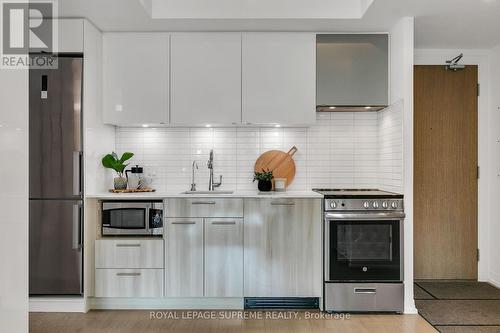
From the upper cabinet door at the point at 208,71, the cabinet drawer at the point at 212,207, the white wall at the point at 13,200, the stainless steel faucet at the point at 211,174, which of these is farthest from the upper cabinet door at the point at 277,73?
the white wall at the point at 13,200

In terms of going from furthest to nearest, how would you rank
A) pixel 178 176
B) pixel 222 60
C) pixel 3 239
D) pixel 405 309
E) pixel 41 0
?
pixel 178 176 → pixel 222 60 → pixel 405 309 → pixel 41 0 → pixel 3 239

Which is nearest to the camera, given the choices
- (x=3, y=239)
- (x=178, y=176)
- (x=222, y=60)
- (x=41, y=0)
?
(x=3, y=239)

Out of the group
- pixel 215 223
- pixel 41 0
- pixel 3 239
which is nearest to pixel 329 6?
pixel 215 223

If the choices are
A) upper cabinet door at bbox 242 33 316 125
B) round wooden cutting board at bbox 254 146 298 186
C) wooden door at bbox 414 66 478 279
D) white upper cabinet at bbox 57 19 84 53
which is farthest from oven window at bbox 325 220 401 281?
white upper cabinet at bbox 57 19 84 53

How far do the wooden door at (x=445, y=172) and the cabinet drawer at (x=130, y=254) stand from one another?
8.81ft

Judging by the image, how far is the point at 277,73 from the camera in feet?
11.9

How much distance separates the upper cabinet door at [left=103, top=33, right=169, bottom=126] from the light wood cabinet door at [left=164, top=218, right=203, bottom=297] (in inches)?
40.1

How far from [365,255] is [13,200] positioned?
2.70 m

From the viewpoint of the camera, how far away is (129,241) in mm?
3361

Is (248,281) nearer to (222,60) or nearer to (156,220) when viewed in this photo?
(156,220)

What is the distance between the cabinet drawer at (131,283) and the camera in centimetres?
335

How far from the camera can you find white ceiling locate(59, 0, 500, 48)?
308cm

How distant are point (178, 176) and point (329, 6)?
2142 millimetres

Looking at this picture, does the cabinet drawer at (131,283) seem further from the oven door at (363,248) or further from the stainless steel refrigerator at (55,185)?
the oven door at (363,248)
